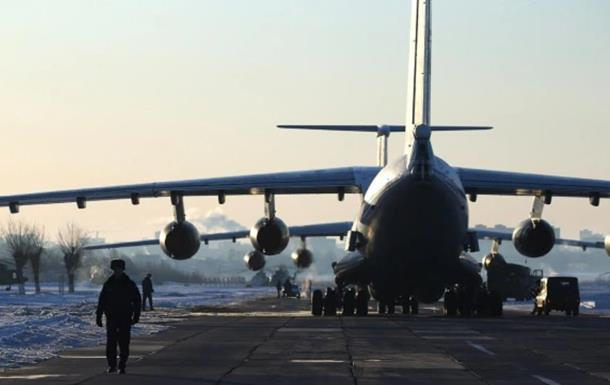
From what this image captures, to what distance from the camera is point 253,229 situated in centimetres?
3862

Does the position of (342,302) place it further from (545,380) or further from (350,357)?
(545,380)

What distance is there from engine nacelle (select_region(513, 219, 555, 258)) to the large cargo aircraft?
26 millimetres

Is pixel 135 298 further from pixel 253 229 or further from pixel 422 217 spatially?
pixel 253 229

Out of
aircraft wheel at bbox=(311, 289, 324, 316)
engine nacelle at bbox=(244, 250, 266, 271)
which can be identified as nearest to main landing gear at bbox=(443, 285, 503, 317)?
aircraft wheel at bbox=(311, 289, 324, 316)

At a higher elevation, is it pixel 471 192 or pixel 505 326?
pixel 471 192

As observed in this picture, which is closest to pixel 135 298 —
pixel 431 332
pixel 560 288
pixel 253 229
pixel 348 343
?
pixel 348 343

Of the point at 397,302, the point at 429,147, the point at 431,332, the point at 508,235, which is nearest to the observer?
the point at 431,332

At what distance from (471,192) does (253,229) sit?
5973mm

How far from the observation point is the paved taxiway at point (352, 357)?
16.4 metres

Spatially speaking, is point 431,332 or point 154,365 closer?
point 154,365

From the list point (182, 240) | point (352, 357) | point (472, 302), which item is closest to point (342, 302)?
point (472, 302)

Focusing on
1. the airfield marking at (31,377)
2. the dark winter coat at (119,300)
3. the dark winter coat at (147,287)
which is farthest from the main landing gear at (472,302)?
the airfield marking at (31,377)

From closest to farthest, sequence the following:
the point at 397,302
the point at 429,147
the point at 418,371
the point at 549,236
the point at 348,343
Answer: the point at 418,371, the point at 348,343, the point at 429,147, the point at 549,236, the point at 397,302

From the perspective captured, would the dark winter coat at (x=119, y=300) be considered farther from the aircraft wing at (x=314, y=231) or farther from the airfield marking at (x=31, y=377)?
the aircraft wing at (x=314, y=231)
